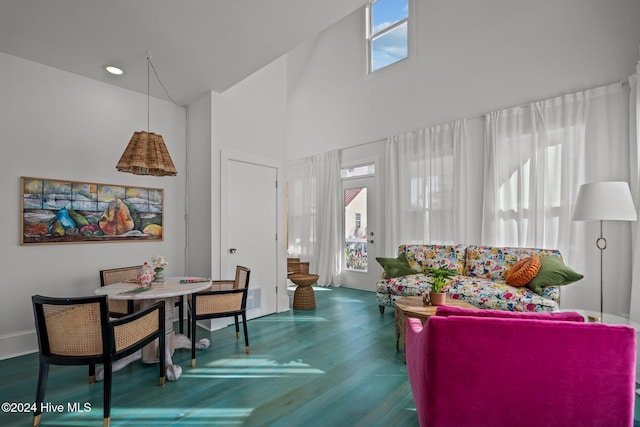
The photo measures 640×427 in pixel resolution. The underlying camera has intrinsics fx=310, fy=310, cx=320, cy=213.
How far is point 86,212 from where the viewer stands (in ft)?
10.8

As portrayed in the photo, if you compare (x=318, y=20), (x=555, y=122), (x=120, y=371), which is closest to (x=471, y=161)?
(x=555, y=122)

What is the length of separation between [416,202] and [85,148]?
171 inches

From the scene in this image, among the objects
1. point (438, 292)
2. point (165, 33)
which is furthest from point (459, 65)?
point (165, 33)

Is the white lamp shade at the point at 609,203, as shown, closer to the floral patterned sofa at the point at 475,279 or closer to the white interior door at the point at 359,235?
the floral patterned sofa at the point at 475,279

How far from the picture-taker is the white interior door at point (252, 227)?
12.2 ft

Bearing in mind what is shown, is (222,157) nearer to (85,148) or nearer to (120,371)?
(85,148)

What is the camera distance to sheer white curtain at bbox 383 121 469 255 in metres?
4.42

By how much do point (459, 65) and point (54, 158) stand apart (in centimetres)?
516

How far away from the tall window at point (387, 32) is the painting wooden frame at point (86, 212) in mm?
4294

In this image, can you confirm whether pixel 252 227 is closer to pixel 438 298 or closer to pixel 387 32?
→ pixel 438 298

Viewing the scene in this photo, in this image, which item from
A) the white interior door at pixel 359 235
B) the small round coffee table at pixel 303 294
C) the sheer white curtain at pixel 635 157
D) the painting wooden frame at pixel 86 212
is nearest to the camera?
the sheer white curtain at pixel 635 157

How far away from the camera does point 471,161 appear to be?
4355mm

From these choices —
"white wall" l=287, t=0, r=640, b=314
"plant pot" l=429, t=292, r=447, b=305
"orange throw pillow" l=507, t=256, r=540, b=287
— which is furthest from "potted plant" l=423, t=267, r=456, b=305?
"white wall" l=287, t=0, r=640, b=314

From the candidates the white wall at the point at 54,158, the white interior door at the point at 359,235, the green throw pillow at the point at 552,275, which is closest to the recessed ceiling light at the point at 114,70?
the white wall at the point at 54,158
